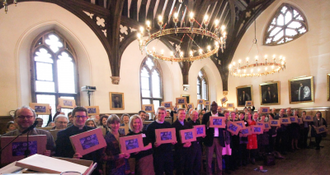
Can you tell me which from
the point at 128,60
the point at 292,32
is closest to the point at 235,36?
the point at 292,32

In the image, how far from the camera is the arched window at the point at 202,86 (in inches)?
589

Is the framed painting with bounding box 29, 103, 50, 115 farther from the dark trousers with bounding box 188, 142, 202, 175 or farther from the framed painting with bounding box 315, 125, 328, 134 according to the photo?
the framed painting with bounding box 315, 125, 328, 134

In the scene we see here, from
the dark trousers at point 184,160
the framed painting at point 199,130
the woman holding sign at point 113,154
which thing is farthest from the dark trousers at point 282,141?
the woman holding sign at point 113,154

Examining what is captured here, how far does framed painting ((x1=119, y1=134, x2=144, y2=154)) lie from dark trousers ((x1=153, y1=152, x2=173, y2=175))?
58 cm

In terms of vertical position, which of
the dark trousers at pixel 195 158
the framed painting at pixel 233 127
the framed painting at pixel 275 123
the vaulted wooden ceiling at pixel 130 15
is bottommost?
the dark trousers at pixel 195 158

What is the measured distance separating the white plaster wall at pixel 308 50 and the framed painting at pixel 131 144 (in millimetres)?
11908

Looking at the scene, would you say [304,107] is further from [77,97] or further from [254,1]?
[77,97]

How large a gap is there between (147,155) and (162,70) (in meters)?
9.26

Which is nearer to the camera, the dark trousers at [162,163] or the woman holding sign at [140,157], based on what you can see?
the woman holding sign at [140,157]

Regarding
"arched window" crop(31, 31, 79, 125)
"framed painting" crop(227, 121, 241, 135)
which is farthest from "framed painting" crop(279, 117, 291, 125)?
"arched window" crop(31, 31, 79, 125)

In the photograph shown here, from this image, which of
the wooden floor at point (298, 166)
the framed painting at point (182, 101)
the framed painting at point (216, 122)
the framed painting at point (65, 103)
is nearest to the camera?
the framed painting at point (216, 122)

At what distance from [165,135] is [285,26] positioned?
1296 centimetres

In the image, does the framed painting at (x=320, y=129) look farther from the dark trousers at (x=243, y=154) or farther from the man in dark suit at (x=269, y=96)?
the man in dark suit at (x=269, y=96)

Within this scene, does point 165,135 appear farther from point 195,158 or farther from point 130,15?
point 130,15
